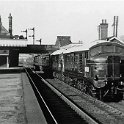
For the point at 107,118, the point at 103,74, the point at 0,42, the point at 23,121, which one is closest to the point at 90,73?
the point at 103,74

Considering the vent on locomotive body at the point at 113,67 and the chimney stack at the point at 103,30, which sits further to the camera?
the chimney stack at the point at 103,30

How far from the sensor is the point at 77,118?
11188 mm

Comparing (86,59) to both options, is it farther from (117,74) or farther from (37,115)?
(37,115)

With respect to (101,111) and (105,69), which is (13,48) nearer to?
(105,69)

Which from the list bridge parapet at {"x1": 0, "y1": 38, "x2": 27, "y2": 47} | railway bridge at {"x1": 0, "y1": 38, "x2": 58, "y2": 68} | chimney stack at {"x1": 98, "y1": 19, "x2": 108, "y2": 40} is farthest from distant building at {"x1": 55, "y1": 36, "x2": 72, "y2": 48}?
chimney stack at {"x1": 98, "y1": 19, "x2": 108, "y2": 40}

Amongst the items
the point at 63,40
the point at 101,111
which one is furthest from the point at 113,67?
the point at 63,40

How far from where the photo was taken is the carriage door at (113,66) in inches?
577

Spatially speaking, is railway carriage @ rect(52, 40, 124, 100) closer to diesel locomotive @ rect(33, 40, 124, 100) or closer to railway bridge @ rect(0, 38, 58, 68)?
diesel locomotive @ rect(33, 40, 124, 100)

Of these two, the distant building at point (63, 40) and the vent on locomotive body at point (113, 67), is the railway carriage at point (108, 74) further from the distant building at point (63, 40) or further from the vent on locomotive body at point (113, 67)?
the distant building at point (63, 40)

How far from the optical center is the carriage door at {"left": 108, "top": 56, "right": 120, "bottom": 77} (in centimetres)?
1465

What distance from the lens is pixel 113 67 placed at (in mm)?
14695

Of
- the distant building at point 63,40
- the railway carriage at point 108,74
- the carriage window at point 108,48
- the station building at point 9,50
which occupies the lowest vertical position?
the railway carriage at point 108,74

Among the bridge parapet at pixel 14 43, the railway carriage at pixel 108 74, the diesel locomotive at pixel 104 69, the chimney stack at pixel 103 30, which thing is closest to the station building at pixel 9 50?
the bridge parapet at pixel 14 43

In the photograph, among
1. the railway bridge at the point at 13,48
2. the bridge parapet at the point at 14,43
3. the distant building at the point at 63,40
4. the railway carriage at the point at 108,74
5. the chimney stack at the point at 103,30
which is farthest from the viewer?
the distant building at the point at 63,40
